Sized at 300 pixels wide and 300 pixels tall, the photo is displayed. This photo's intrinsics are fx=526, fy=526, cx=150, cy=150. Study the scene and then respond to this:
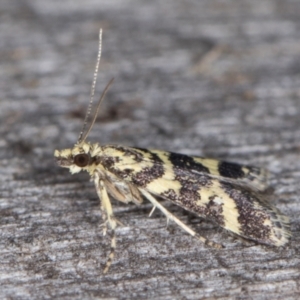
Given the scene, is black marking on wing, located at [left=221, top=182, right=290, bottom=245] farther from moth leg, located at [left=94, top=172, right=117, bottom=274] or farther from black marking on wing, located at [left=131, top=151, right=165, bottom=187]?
moth leg, located at [left=94, top=172, right=117, bottom=274]

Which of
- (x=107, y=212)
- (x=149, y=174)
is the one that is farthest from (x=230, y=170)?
(x=107, y=212)

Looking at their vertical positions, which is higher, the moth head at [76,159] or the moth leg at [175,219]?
the moth head at [76,159]

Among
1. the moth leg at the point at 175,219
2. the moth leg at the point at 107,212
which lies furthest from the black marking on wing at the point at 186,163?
the moth leg at the point at 107,212

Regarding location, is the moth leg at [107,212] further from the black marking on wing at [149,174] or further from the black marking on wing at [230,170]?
the black marking on wing at [230,170]

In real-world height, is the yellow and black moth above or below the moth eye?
below

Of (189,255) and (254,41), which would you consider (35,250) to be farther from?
(254,41)

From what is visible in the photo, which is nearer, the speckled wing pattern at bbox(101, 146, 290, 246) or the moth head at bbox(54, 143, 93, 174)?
the speckled wing pattern at bbox(101, 146, 290, 246)

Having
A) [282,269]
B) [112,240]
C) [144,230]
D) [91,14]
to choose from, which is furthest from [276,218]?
[91,14]

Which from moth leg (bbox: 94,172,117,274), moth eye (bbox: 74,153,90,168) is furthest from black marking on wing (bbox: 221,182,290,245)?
moth eye (bbox: 74,153,90,168)
